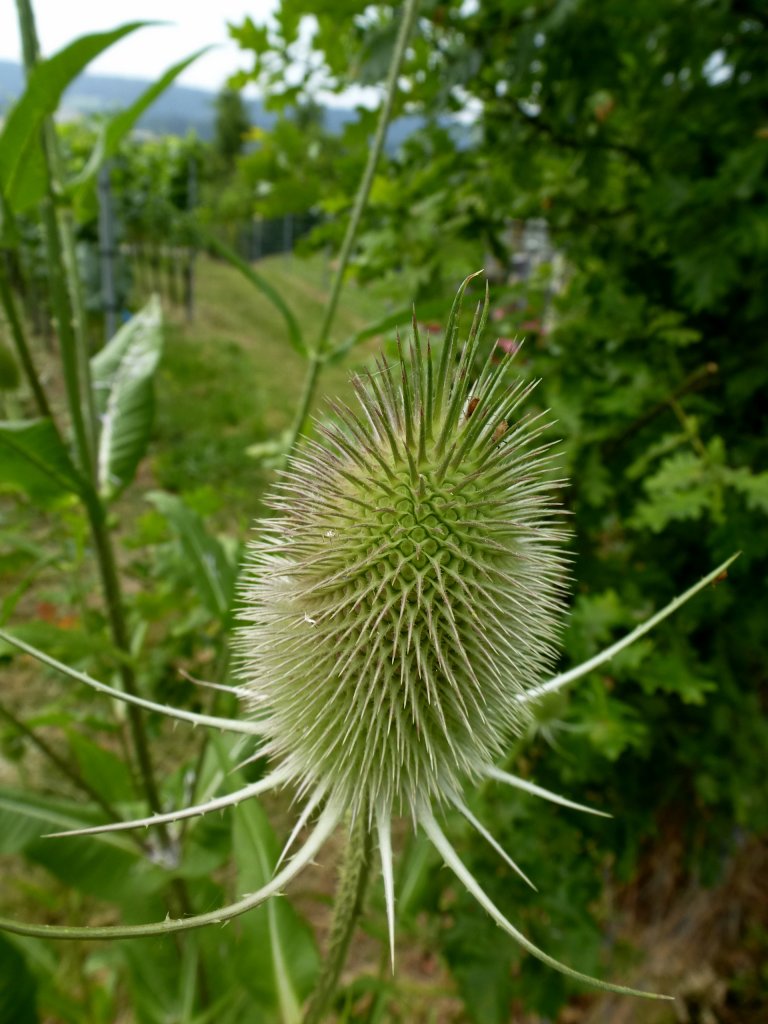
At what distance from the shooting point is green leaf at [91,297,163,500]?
5.51ft

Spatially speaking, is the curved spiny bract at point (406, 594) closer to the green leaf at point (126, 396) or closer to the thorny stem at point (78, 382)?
the thorny stem at point (78, 382)

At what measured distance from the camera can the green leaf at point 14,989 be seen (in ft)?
4.99

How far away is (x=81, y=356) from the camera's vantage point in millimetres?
1467

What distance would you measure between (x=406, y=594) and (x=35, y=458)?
2.43ft

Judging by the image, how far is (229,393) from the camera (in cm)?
784

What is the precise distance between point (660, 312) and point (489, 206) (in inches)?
23.3

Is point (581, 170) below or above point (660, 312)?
above

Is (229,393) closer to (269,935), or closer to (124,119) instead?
(124,119)

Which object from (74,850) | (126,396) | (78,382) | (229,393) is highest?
(78,382)

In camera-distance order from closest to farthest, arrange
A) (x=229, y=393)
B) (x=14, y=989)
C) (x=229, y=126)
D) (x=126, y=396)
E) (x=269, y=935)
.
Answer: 1. (x=269, y=935)
2. (x=14, y=989)
3. (x=126, y=396)
4. (x=229, y=393)
5. (x=229, y=126)

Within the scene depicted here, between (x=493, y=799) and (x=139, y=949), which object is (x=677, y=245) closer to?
(x=493, y=799)

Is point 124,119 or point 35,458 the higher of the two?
point 124,119

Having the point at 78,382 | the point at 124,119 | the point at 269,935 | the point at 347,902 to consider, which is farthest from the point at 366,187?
the point at 269,935

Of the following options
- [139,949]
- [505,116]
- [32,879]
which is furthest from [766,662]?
[32,879]
